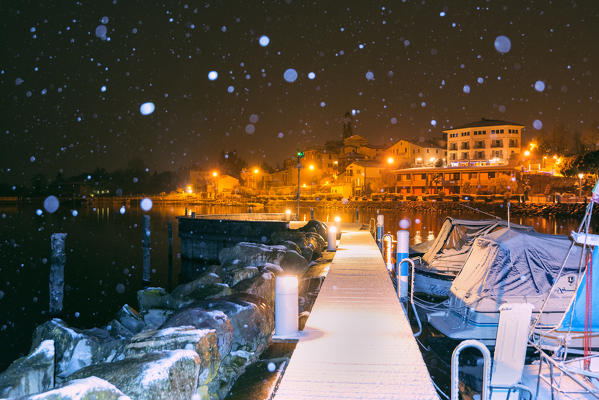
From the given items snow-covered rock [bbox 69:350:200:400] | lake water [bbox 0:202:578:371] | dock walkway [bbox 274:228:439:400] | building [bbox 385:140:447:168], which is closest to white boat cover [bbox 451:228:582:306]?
dock walkway [bbox 274:228:439:400]

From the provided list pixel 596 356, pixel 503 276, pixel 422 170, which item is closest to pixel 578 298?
pixel 596 356

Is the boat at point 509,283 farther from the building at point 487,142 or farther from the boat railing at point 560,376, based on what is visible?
the building at point 487,142

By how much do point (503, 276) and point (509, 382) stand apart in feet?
17.5

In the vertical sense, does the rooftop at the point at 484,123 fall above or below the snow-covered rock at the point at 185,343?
above

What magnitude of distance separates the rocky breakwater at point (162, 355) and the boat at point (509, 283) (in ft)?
15.6

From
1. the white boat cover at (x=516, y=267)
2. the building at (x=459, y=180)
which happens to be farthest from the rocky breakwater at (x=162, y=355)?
the building at (x=459, y=180)

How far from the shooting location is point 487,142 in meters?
100

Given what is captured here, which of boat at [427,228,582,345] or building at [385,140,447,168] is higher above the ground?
building at [385,140,447,168]

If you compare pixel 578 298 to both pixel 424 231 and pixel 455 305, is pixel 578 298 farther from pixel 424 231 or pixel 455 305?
pixel 424 231

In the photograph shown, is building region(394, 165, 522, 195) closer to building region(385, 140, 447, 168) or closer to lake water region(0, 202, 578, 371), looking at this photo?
building region(385, 140, 447, 168)

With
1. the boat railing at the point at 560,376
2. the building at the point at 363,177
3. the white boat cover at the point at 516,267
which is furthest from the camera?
the building at the point at 363,177

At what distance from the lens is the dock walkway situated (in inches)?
225

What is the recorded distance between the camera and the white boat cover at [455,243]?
16.0m

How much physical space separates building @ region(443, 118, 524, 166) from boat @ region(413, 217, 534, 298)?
85428mm
